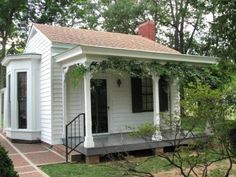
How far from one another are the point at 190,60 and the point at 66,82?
13.8 ft

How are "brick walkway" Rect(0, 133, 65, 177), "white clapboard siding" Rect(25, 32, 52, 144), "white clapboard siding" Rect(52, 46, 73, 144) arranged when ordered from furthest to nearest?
"white clapboard siding" Rect(25, 32, 52, 144)
"white clapboard siding" Rect(52, 46, 73, 144)
"brick walkway" Rect(0, 133, 65, 177)

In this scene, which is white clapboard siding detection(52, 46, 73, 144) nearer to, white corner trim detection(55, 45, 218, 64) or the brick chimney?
white corner trim detection(55, 45, 218, 64)

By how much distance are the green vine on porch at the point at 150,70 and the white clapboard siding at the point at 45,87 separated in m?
0.89

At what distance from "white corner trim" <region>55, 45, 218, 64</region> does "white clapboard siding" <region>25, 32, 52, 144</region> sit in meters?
0.82

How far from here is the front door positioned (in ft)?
39.7

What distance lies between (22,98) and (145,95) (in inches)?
179

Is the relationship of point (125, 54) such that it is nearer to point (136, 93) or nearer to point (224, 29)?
point (136, 93)

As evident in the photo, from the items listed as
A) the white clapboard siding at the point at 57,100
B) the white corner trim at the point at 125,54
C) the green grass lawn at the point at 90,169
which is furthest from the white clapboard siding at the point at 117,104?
the green grass lawn at the point at 90,169

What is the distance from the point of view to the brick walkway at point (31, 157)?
8148 millimetres

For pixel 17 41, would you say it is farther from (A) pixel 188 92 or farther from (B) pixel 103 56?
(A) pixel 188 92

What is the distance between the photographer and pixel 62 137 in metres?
11.5

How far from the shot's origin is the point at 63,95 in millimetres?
11633

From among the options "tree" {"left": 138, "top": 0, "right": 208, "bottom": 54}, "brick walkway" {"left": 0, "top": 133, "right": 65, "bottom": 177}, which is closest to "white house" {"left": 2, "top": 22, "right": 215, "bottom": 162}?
"brick walkway" {"left": 0, "top": 133, "right": 65, "bottom": 177}

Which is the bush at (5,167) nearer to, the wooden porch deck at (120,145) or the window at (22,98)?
the wooden porch deck at (120,145)
